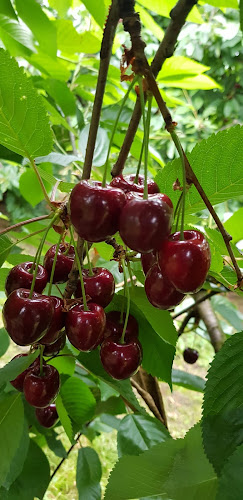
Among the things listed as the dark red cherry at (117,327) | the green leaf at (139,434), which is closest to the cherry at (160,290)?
the dark red cherry at (117,327)

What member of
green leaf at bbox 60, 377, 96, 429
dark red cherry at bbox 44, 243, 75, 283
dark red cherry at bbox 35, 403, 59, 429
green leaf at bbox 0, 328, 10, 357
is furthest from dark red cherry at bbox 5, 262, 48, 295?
green leaf at bbox 0, 328, 10, 357

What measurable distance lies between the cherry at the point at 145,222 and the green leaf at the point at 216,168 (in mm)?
96

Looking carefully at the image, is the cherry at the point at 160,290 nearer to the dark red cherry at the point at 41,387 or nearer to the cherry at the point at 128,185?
the cherry at the point at 128,185

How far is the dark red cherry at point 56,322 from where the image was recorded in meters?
0.49

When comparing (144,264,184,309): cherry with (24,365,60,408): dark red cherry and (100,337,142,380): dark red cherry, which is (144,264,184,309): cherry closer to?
(100,337,142,380): dark red cherry

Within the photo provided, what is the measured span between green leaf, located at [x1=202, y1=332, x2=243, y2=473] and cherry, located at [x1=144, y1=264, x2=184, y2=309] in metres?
0.09

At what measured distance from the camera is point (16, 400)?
2.15 ft

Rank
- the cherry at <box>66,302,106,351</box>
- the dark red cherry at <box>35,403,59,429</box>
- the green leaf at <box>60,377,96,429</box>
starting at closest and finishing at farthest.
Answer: the cherry at <box>66,302,106,351</box>
the dark red cherry at <box>35,403,59,429</box>
the green leaf at <box>60,377,96,429</box>

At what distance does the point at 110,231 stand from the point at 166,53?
162 mm

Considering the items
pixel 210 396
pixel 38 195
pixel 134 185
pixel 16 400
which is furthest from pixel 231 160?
pixel 38 195

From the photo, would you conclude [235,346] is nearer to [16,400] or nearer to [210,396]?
[210,396]

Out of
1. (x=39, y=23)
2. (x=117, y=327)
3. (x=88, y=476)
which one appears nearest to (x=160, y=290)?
(x=117, y=327)

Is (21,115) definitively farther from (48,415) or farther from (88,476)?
(88,476)

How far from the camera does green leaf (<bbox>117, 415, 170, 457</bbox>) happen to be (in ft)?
2.54
